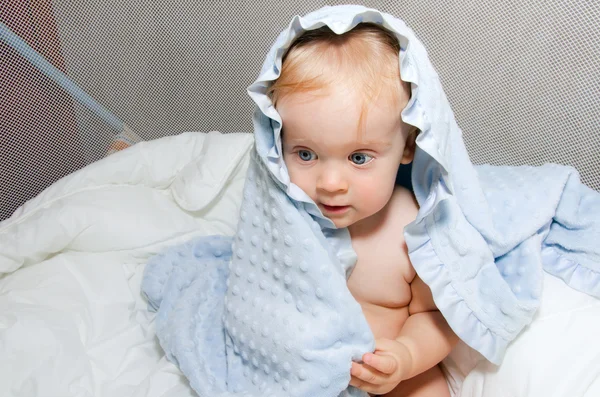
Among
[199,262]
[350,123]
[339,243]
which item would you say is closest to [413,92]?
[350,123]

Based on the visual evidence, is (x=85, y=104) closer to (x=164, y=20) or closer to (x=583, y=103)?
(x=164, y=20)

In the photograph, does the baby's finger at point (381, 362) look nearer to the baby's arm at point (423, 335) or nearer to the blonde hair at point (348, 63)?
the baby's arm at point (423, 335)

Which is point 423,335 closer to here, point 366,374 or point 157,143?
point 366,374

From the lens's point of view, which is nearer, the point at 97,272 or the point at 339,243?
the point at 339,243

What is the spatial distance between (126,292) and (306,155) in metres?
0.40

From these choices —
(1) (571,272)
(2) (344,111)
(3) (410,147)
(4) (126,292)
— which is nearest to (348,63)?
(2) (344,111)

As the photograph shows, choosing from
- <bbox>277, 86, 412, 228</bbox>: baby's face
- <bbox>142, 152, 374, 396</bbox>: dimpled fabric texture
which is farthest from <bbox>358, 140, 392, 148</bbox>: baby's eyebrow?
<bbox>142, 152, 374, 396</bbox>: dimpled fabric texture

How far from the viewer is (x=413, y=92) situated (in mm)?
668

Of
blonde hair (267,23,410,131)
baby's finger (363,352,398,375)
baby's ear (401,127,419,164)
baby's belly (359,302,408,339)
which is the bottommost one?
baby's belly (359,302,408,339)

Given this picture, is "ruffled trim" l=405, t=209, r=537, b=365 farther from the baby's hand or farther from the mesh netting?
the mesh netting

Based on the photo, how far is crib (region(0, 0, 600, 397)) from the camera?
0.81 m

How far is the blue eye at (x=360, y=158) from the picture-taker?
0.70m

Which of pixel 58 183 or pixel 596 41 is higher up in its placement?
pixel 596 41

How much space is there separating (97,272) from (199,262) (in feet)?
0.51
